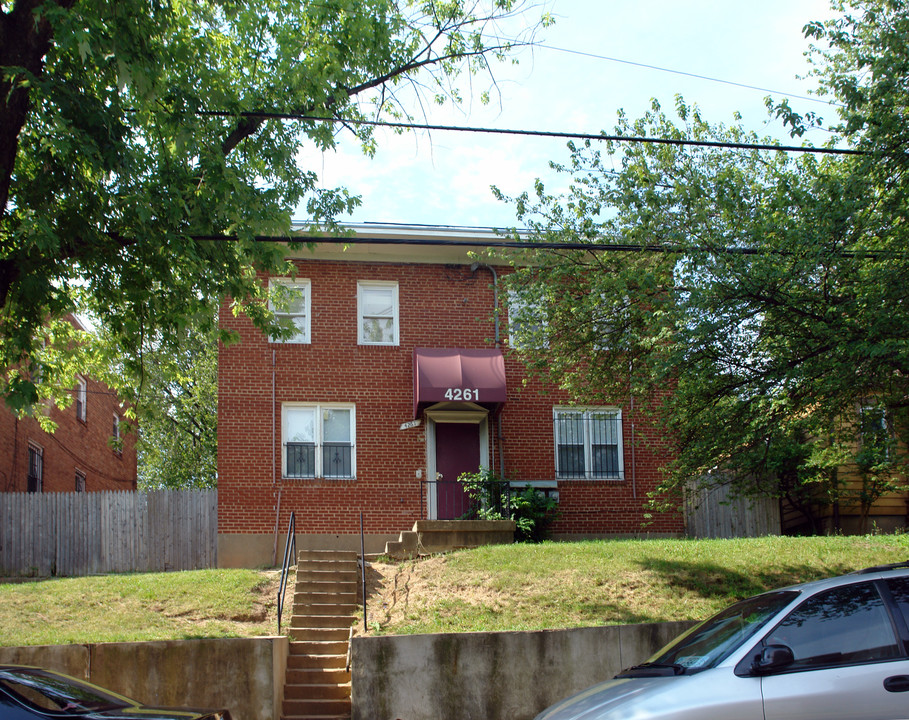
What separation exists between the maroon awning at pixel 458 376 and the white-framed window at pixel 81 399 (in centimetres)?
1299

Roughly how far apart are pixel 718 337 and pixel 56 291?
7.90m

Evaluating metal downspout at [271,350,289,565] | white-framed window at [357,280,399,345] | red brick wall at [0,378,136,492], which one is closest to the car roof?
metal downspout at [271,350,289,565]

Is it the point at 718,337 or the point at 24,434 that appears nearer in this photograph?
the point at 718,337

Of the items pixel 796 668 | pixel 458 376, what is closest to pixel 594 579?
pixel 458 376

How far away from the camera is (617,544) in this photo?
16.0m

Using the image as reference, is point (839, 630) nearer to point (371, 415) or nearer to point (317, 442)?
point (371, 415)

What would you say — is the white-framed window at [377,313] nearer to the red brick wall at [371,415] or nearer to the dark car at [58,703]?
the red brick wall at [371,415]

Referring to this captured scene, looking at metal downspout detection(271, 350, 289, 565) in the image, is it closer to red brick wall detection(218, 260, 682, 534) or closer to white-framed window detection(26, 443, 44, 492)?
red brick wall detection(218, 260, 682, 534)

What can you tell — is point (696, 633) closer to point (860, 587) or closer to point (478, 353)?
point (860, 587)

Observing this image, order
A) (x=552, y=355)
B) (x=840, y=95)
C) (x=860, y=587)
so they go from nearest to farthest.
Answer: (x=860, y=587) → (x=840, y=95) → (x=552, y=355)

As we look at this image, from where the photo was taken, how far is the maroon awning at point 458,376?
18.0m

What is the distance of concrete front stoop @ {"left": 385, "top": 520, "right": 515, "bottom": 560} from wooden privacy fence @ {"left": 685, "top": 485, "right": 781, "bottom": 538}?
193 inches

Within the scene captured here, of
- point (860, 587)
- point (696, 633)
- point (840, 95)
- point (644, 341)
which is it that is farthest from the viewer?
point (644, 341)

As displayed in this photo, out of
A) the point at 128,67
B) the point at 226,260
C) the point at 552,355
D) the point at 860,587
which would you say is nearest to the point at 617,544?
the point at 552,355
